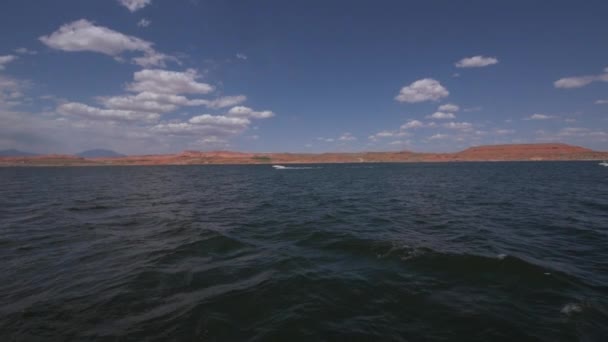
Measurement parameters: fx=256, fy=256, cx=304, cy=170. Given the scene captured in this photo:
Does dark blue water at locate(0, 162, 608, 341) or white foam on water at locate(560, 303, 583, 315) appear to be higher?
white foam on water at locate(560, 303, 583, 315)

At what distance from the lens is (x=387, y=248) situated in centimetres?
994

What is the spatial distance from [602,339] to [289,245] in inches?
338

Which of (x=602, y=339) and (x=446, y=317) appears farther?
(x=446, y=317)

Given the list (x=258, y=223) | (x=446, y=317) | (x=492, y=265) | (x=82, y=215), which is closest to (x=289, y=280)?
(x=446, y=317)

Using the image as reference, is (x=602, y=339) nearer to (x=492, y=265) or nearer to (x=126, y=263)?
(x=492, y=265)

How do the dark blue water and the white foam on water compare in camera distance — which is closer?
the dark blue water

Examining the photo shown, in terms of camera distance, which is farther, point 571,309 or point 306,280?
point 306,280

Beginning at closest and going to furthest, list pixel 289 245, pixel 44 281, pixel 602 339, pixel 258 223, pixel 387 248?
pixel 602 339
pixel 44 281
pixel 387 248
pixel 289 245
pixel 258 223

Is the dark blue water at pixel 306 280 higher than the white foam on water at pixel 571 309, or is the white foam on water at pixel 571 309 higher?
the white foam on water at pixel 571 309

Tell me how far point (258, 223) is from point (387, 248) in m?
7.51

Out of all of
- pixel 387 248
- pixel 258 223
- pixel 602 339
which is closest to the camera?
pixel 602 339

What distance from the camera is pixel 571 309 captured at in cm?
586

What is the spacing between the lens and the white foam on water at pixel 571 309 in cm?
576

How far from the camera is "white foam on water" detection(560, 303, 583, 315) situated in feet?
18.9
